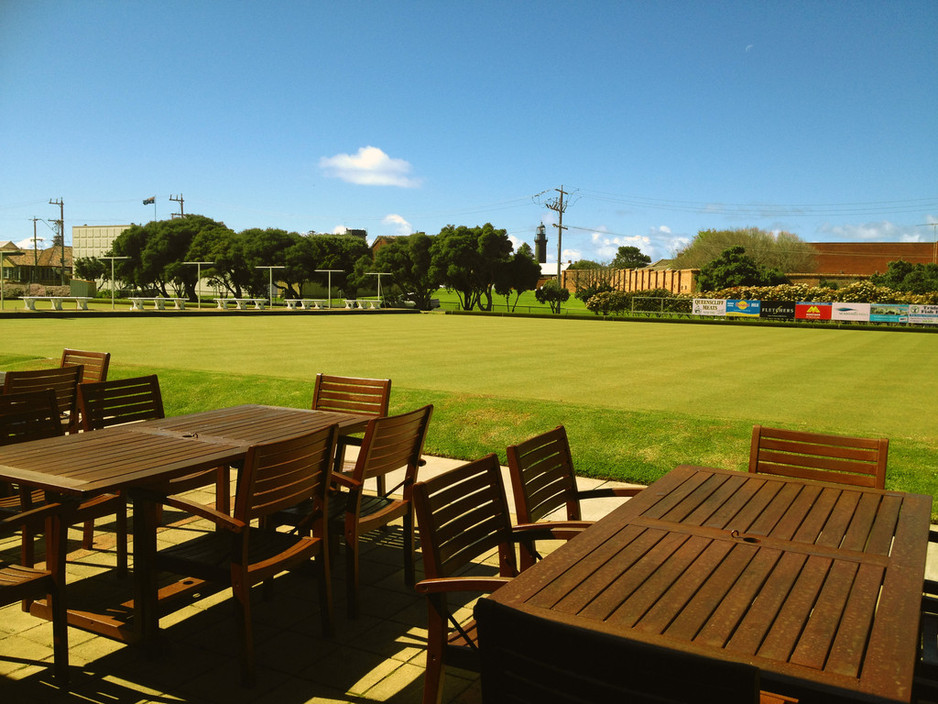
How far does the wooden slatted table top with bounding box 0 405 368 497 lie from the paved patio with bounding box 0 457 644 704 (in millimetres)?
841

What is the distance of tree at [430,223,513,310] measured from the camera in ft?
218

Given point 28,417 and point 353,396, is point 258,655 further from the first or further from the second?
point 353,396

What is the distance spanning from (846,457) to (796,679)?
8.82 feet

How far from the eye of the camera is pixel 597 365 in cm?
1720

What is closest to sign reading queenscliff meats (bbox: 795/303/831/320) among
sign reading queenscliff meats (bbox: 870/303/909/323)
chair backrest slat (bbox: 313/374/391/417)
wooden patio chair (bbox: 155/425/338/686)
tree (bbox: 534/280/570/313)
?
sign reading queenscliff meats (bbox: 870/303/909/323)

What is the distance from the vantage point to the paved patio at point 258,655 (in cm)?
320

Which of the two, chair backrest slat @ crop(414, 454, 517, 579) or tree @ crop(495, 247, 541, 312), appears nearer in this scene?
chair backrest slat @ crop(414, 454, 517, 579)

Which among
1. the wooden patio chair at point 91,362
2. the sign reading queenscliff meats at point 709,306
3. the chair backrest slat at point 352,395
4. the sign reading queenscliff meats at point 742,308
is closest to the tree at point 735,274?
the sign reading queenscliff meats at point 709,306

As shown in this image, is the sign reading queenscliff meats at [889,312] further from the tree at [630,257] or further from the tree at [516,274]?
the tree at [630,257]

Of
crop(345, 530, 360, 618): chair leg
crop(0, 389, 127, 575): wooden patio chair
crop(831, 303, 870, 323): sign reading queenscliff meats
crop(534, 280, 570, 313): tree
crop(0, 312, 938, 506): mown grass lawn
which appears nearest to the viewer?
crop(345, 530, 360, 618): chair leg

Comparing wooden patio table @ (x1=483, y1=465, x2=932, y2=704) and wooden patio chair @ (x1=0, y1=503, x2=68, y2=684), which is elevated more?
wooden patio table @ (x1=483, y1=465, x2=932, y2=704)

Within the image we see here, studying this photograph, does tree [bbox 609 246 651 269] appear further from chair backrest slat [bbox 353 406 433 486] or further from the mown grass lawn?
chair backrest slat [bbox 353 406 433 486]

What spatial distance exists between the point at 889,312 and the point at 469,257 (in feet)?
113

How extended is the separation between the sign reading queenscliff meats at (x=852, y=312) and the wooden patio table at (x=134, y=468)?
46.5 m
